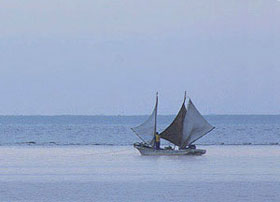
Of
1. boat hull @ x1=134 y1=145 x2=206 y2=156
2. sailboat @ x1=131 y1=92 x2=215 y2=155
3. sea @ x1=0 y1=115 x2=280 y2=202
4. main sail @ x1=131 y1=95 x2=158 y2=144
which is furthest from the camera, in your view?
main sail @ x1=131 y1=95 x2=158 y2=144

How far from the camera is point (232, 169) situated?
34375 millimetres

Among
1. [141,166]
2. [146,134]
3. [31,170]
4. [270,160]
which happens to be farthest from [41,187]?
[146,134]

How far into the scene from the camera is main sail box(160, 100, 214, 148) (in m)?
45.7

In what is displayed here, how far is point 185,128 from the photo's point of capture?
45875mm

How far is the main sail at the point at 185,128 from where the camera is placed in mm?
45719

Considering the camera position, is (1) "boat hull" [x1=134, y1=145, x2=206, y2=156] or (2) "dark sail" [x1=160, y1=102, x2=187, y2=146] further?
(2) "dark sail" [x1=160, y1=102, x2=187, y2=146]

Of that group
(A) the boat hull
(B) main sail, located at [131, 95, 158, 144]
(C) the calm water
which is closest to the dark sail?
(B) main sail, located at [131, 95, 158, 144]

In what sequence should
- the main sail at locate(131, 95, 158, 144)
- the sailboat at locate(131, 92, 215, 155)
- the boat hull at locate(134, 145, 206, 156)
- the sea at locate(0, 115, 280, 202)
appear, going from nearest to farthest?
the sea at locate(0, 115, 280, 202) < the boat hull at locate(134, 145, 206, 156) < the sailboat at locate(131, 92, 215, 155) < the main sail at locate(131, 95, 158, 144)

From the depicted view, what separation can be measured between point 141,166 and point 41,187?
9.31 m

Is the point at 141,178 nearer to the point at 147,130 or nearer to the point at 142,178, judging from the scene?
the point at 142,178

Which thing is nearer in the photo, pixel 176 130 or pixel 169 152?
pixel 169 152

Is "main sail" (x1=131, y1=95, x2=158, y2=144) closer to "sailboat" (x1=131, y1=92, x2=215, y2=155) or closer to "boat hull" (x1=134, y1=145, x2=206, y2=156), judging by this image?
"sailboat" (x1=131, y1=92, x2=215, y2=155)

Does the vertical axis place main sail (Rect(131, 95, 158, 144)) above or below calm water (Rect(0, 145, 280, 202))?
above

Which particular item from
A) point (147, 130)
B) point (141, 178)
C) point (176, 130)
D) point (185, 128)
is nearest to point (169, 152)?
point (176, 130)
